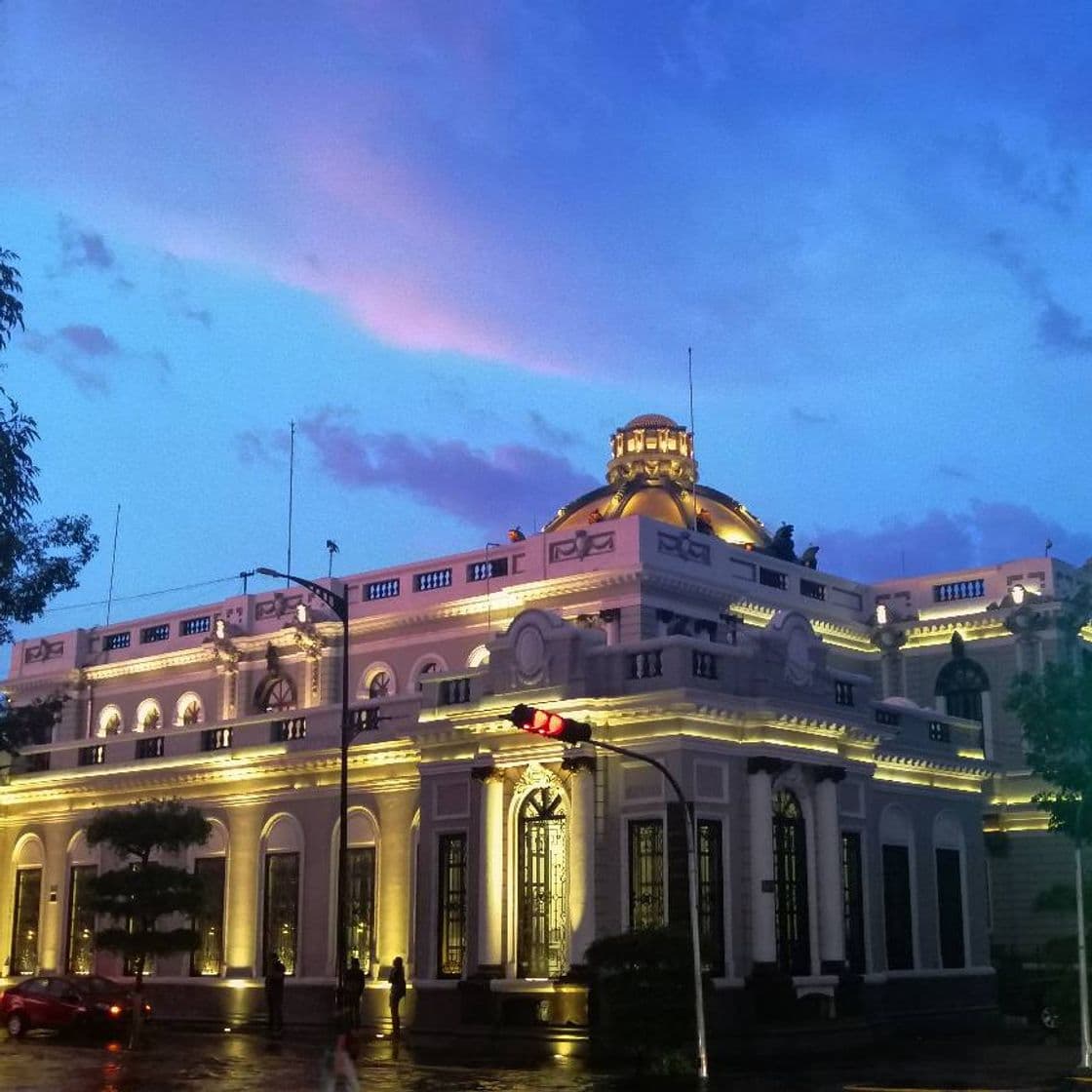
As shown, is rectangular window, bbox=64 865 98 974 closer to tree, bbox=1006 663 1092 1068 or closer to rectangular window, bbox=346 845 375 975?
rectangular window, bbox=346 845 375 975

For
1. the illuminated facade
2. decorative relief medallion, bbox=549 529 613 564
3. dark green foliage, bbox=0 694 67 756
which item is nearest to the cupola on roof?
the illuminated facade

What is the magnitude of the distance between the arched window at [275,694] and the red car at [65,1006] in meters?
16.7

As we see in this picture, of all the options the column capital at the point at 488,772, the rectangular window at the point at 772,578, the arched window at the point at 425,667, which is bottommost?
the column capital at the point at 488,772

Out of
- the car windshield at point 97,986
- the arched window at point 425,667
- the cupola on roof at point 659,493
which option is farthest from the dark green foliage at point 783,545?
the car windshield at point 97,986

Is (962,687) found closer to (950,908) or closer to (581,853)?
(950,908)

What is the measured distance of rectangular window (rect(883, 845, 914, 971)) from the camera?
39.6 meters

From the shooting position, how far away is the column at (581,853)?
33406 mm

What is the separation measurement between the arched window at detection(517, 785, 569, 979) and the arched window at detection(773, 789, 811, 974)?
468 cm

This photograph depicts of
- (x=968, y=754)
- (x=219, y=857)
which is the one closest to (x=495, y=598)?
(x=219, y=857)

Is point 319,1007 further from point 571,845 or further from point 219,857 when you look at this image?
point 571,845

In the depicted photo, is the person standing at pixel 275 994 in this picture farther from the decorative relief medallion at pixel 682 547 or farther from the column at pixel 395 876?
the decorative relief medallion at pixel 682 547

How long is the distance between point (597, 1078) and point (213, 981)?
1913cm

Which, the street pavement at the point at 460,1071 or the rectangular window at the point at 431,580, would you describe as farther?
the rectangular window at the point at 431,580

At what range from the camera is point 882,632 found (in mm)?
53250
